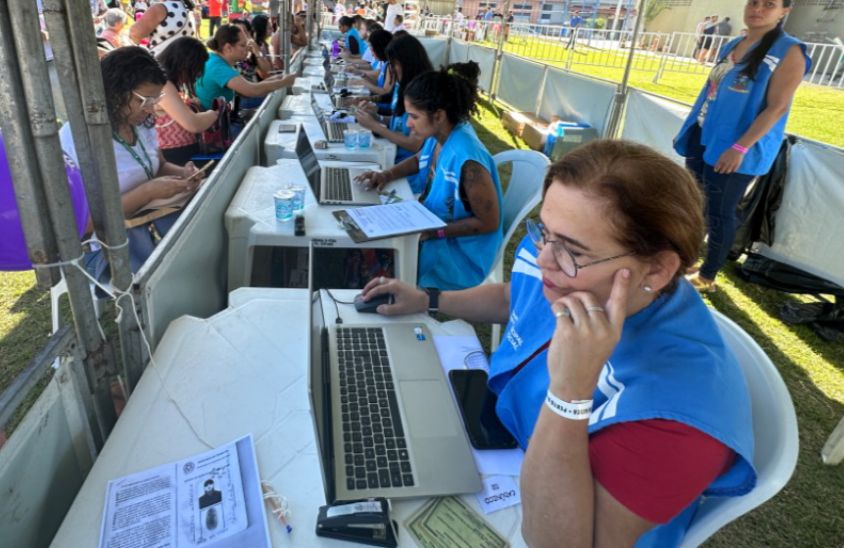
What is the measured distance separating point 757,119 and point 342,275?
2.39 metres

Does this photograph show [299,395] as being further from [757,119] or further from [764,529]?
[757,119]

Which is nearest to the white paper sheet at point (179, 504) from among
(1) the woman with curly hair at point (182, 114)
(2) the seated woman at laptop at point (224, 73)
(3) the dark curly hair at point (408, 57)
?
(1) the woman with curly hair at point (182, 114)

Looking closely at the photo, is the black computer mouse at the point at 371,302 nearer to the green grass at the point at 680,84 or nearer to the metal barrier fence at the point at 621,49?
the green grass at the point at 680,84

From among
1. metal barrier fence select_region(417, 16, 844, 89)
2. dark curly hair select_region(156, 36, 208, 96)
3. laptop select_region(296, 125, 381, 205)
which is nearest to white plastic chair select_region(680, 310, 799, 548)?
laptop select_region(296, 125, 381, 205)

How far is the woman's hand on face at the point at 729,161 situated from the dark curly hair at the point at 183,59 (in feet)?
10.6

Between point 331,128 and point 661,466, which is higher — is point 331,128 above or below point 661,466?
below

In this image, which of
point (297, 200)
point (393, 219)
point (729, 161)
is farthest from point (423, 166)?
point (729, 161)

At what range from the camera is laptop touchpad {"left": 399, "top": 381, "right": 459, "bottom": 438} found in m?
1.04

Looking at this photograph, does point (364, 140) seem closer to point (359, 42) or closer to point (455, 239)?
point (455, 239)

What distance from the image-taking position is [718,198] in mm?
3012

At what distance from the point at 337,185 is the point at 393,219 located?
1.77 ft

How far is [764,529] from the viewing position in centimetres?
184

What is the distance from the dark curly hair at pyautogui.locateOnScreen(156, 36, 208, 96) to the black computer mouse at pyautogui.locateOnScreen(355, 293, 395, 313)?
8.37ft

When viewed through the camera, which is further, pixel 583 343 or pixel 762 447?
pixel 762 447
